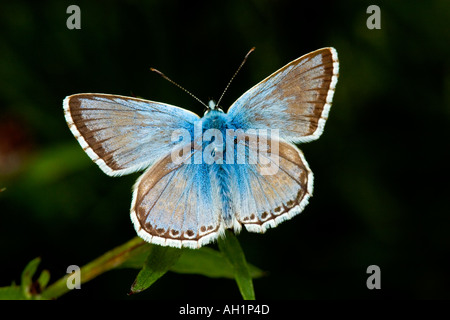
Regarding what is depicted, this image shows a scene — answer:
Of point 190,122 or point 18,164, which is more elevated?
point 190,122

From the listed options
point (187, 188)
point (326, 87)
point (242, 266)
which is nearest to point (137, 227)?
point (187, 188)

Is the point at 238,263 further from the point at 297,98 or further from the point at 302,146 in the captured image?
the point at 302,146

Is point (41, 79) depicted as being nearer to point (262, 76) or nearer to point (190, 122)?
point (262, 76)

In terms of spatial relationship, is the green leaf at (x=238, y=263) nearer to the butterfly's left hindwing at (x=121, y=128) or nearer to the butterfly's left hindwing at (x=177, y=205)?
the butterfly's left hindwing at (x=177, y=205)

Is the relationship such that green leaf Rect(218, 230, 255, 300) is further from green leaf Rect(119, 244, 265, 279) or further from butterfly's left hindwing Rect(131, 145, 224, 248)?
green leaf Rect(119, 244, 265, 279)

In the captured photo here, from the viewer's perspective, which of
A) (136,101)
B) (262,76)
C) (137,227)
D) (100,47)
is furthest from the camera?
(100,47)

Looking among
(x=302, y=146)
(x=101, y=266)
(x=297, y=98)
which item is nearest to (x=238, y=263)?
(x=101, y=266)
